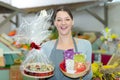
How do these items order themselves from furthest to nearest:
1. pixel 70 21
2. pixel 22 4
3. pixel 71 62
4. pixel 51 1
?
pixel 22 4 < pixel 51 1 < pixel 70 21 < pixel 71 62

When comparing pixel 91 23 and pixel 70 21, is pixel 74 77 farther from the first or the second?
pixel 91 23

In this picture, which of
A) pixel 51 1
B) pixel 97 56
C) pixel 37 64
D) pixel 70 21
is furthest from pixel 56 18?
pixel 51 1

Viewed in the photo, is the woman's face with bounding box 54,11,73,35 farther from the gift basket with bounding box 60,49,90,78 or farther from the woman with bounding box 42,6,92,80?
the gift basket with bounding box 60,49,90,78

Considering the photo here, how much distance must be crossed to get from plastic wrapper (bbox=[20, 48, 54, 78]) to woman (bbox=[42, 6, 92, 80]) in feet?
0.18

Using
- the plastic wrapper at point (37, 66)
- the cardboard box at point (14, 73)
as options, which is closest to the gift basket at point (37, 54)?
the plastic wrapper at point (37, 66)

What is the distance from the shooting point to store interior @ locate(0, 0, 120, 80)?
1.71 meters

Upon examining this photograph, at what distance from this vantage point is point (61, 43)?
1.38 metres

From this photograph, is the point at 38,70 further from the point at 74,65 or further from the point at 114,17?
the point at 114,17

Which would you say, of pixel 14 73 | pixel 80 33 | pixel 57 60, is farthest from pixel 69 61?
pixel 80 33

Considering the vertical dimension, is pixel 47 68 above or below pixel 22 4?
below

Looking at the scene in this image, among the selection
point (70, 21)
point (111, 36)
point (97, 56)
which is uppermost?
point (70, 21)

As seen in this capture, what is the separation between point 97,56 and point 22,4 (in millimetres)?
1794

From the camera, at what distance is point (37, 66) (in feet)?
4.15

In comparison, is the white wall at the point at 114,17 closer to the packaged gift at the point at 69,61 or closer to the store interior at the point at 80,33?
the store interior at the point at 80,33
